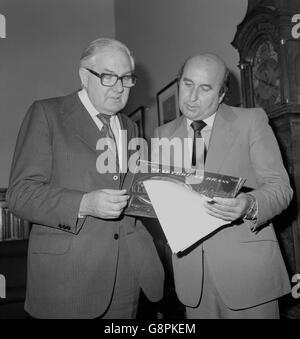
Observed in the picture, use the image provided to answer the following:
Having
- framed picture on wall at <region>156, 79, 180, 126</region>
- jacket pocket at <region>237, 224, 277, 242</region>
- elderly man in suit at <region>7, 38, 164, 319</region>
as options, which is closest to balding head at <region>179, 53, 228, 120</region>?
elderly man in suit at <region>7, 38, 164, 319</region>

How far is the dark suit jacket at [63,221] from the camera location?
1.29m


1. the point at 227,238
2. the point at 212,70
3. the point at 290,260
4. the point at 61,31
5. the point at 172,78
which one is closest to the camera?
the point at 227,238

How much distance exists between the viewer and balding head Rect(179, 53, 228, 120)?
1.56 metres

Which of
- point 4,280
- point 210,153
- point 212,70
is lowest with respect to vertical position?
point 4,280

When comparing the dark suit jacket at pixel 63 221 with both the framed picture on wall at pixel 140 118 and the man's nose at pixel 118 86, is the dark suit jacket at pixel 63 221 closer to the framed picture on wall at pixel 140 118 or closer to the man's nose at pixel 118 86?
the man's nose at pixel 118 86

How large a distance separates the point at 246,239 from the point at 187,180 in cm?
39

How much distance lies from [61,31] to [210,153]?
17.1ft

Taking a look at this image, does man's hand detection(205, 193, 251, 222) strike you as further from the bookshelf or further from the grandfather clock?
the bookshelf

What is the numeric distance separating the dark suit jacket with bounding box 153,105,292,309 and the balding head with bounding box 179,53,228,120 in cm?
12

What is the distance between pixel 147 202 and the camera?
4.32 feet

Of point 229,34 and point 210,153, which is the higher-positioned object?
A: point 229,34

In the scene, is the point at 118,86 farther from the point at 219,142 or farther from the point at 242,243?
the point at 242,243
